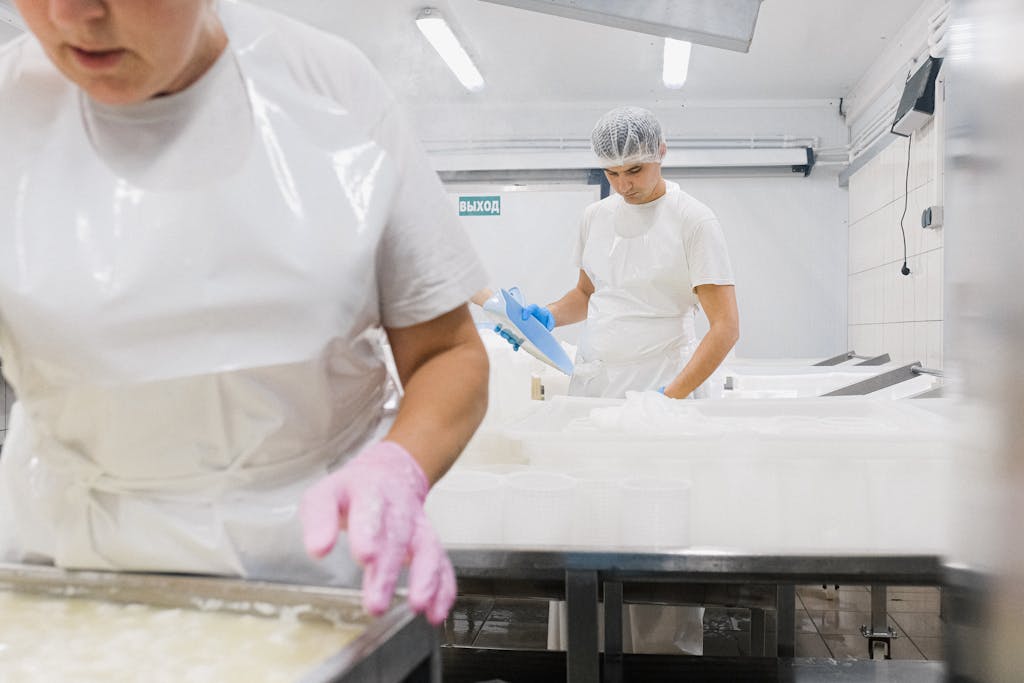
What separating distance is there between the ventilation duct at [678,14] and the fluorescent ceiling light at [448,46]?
2177 mm

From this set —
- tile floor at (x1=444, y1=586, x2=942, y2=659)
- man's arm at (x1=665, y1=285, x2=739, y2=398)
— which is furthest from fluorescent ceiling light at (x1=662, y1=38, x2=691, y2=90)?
tile floor at (x1=444, y1=586, x2=942, y2=659)

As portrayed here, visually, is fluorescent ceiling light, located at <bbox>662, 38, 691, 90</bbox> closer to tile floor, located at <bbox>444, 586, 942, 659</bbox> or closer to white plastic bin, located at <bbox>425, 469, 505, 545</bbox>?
tile floor, located at <bbox>444, 586, 942, 659</bbox>

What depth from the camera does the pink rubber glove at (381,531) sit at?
0.70 meters

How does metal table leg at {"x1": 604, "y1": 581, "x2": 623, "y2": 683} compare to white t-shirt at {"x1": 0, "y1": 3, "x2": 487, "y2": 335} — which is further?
metal table leg at {"x1": 604, "y1": 581, "x2": 623, "y2": 683}

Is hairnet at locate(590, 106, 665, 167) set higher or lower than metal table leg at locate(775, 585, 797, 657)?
higher

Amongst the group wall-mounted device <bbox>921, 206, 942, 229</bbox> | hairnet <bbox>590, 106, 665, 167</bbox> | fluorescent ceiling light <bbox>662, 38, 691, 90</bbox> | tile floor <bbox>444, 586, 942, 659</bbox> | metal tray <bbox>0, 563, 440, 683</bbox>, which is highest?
fluorescent ceiling light <bbox>662, 38, 691, 90</bbox>

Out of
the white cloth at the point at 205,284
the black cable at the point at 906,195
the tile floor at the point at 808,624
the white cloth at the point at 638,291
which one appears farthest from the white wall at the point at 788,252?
the white cloth at the point at 205,284

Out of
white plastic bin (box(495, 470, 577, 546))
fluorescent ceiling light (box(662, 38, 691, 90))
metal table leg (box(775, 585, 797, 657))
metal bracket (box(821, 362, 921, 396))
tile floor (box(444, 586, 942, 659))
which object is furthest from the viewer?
fluorescent ceiling light (box(662, 38, 691, 90))

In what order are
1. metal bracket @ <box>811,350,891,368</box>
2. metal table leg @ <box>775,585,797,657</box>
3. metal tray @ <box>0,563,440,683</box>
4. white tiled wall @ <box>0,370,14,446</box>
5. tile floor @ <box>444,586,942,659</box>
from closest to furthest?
metal tray @ <box>0,563,440,683</box>, metal table leg @ <box>775,585,797,657</box>, tile floor @ <box>444,586,942,659</box>, white tiled wall @ <box>0,370,14,446</box>, metal bracket @ <box>811,350,891,368</box>

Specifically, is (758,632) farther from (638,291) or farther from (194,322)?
(194,322)

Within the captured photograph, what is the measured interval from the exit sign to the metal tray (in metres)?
5.18

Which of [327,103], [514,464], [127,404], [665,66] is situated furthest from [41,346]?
[665,66]

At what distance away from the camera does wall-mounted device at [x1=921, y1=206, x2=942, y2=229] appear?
4.18m

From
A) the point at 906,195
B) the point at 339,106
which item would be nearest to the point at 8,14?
the point at 339,106
